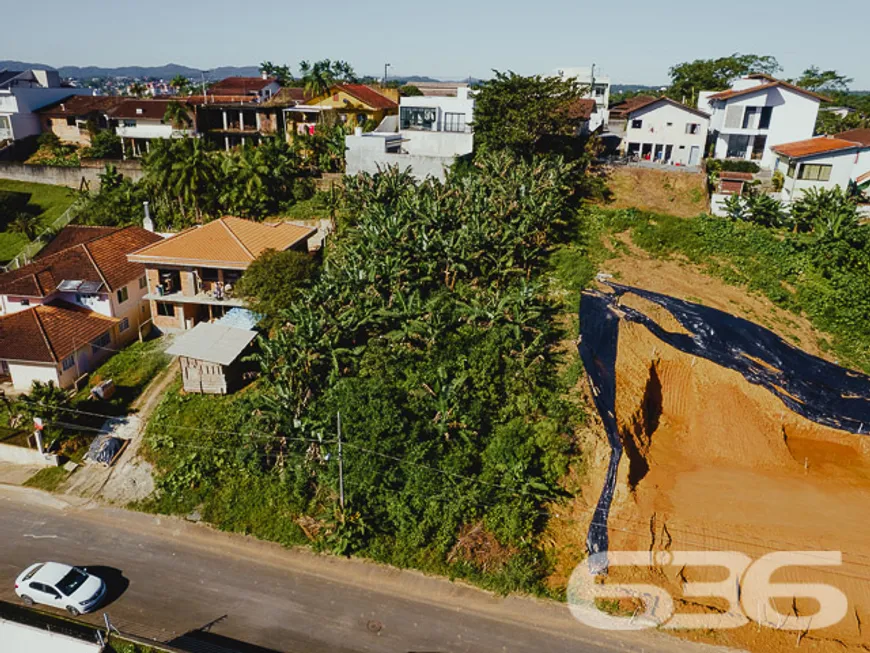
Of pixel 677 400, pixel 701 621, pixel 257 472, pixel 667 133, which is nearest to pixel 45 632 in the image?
pixel 257 472

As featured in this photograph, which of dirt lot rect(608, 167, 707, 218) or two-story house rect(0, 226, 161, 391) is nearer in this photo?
two-story house rect(0, 226, 161, 391)

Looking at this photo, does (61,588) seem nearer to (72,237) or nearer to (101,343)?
(101,343)

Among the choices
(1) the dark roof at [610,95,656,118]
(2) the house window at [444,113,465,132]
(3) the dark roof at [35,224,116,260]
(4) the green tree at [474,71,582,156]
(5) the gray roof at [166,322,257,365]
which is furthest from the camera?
(1) the dark roof at [610,95,656,118]

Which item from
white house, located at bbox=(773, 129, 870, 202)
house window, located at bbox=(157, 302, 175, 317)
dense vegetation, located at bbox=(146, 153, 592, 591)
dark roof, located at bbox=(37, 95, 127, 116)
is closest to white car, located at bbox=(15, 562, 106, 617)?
dense vegetation, located at bbox=(146, 153, 592, 591)

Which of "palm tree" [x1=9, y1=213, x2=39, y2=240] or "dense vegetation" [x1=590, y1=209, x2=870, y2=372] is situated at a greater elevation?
"dense vegetation" [x1=590, y1=209, x2=870, y2=372]

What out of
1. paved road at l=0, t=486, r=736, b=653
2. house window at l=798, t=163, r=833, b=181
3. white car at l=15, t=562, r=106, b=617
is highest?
house window at l=798, t=163, r=833, b=181

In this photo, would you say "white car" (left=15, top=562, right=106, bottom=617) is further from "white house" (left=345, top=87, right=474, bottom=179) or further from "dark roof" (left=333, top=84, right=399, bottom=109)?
"dark roof" (left=333, top=84, right=399, bottom=109)

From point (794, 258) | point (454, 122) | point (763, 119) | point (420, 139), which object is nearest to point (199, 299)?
point (420, 139)

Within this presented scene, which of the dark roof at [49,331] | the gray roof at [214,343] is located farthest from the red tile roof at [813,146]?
the dark roof at [49,331]
